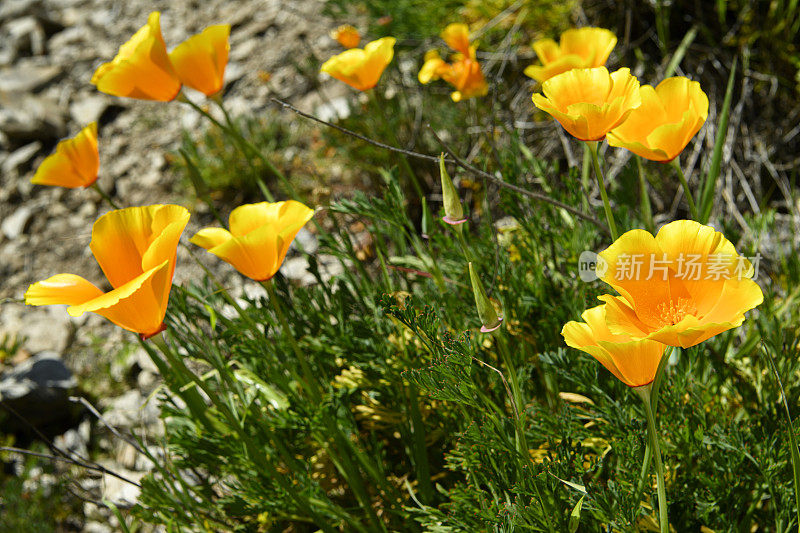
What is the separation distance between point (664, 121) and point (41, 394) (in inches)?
102

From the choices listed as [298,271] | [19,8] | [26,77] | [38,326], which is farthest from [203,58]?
[19,8]

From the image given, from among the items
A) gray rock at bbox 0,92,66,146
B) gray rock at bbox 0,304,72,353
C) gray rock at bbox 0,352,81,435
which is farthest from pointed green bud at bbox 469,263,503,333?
gray rock at bbox 0,92,66,146

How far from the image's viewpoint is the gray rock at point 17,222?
12.2 feet

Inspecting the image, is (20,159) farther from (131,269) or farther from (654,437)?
(654,437)

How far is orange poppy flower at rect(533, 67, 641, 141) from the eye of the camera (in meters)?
1.03

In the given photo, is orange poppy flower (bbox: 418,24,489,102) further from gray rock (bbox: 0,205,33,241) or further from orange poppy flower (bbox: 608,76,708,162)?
gray rock (bbox: 0,205,33,241)

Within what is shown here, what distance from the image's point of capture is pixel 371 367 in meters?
1.55

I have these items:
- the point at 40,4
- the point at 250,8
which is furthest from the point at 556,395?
the point at 40,4

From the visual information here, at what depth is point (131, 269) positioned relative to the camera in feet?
3.65

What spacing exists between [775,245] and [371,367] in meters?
1.38

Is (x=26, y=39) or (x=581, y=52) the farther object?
(x=26, y=39)

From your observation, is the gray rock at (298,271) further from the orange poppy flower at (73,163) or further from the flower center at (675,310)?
the flower center at (675,310)

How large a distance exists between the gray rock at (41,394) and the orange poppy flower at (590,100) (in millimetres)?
2461

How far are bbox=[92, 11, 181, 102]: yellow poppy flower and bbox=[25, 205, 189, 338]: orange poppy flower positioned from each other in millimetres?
534
